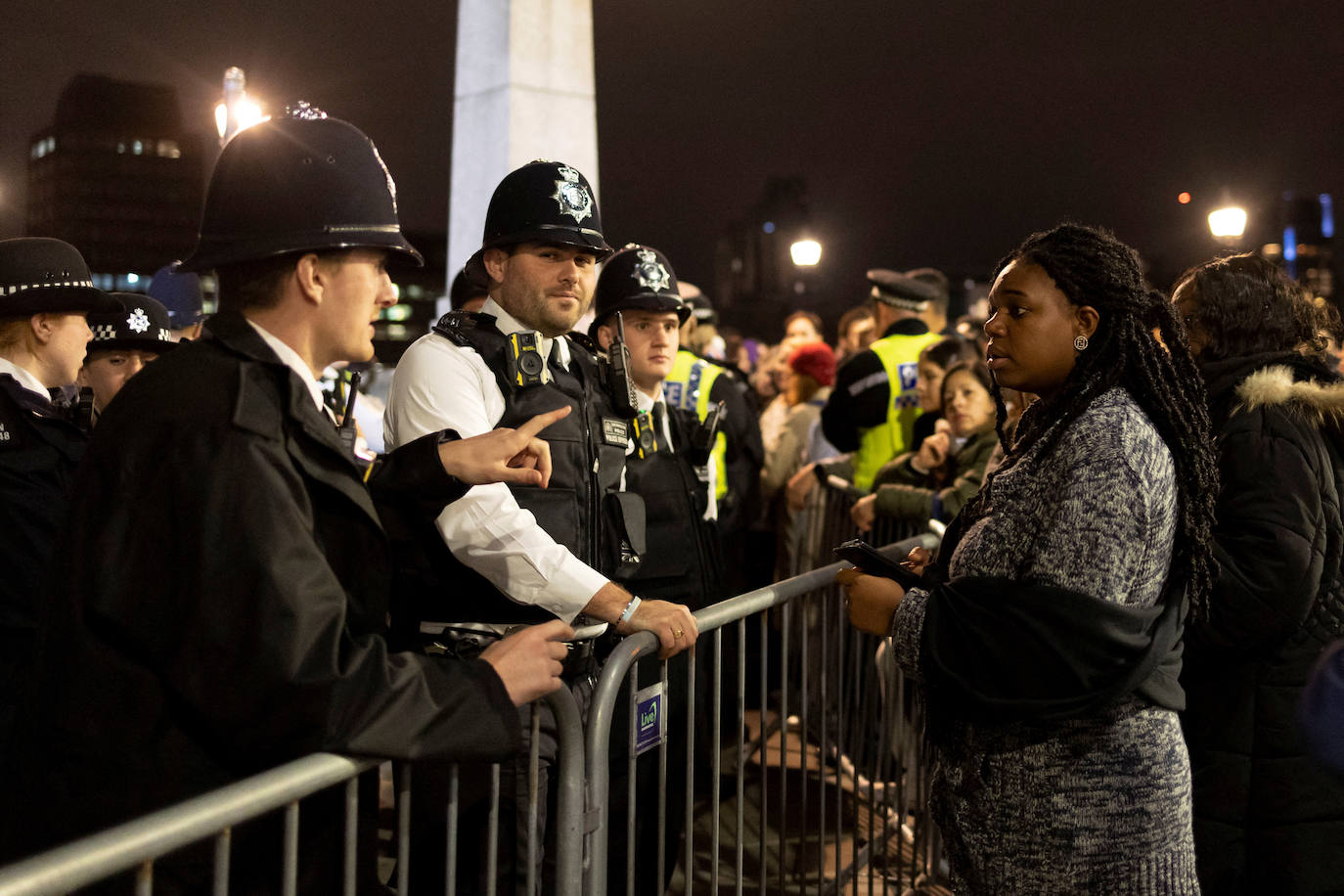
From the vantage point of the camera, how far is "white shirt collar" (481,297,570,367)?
317 centimetres

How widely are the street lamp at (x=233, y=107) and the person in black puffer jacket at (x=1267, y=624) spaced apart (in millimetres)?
6391

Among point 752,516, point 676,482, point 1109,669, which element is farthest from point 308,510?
point 752,516

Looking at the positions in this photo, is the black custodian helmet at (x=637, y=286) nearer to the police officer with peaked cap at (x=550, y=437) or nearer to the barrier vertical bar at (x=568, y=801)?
the police officer with peaked cap at (x=550, y=437)

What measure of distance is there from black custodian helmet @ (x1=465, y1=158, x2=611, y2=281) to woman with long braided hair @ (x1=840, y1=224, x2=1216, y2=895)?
1.31 m

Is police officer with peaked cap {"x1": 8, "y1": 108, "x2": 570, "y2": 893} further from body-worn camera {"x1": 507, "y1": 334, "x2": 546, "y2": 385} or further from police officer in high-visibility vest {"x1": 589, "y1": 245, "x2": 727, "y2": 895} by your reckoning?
police officer in high-visibility vest {"x1": 589, "y1": 245, "x2": 727, "y2": 895}

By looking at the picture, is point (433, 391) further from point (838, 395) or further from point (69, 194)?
point (69, 194)

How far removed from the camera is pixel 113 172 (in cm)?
5372

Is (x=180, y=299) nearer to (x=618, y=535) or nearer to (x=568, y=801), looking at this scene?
(x=618, y=535)

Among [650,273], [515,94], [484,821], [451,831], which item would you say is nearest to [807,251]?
[515,94]

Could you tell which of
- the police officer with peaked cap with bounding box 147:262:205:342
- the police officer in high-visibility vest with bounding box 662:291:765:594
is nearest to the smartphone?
the police officer in high-visibility vest with bounding box 662:291:765:594

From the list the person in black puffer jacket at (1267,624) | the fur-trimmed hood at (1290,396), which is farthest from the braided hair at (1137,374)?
the fur-trimmed hood at (1290,396)

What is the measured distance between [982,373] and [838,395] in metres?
1.14

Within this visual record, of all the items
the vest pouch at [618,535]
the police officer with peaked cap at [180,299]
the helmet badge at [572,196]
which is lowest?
the vest pouch at [618,535]

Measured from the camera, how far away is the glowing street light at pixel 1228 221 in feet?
56.6
